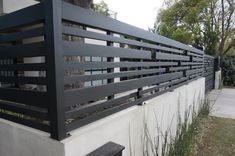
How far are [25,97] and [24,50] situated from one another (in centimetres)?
34

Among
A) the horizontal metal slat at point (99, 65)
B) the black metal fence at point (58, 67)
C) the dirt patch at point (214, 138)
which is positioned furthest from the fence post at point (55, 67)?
the dirt patch at point (214, 138)

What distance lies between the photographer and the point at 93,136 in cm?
159

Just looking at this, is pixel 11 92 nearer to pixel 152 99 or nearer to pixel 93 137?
pixel 93 137

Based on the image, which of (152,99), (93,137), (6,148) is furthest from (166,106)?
(6,148)

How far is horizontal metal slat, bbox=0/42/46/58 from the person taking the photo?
1.39 m

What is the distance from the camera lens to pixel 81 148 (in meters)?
1.47

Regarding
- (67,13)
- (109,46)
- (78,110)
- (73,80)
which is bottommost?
(78,110)

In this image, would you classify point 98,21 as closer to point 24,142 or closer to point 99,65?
point 99,65

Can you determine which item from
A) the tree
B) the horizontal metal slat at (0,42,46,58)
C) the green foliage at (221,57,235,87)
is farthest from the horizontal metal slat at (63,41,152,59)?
the green foliage at (221,57,235,87)

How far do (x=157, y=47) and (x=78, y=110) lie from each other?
1857 mm

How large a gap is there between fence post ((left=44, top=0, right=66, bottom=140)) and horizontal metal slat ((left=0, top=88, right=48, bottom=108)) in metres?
0.09

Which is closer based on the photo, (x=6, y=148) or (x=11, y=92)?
(x=11, y=92)

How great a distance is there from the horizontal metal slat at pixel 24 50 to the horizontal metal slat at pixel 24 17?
0.17 m

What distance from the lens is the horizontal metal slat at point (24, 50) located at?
1.39 meters
